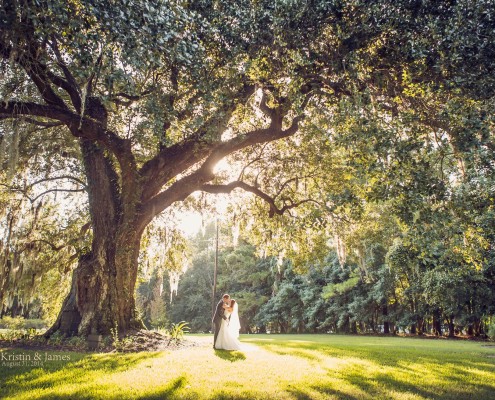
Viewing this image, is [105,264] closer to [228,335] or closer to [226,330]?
[226,330]

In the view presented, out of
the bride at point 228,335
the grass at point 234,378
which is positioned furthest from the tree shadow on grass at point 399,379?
the bride at point 228,335

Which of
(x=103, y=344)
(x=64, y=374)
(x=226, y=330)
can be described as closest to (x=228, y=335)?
(x=226, y=330)

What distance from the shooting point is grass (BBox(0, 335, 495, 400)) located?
16.1 feet

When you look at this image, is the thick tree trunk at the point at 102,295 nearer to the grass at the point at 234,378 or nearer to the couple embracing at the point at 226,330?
the grass at the point at 234,378

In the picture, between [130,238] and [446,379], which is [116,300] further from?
[446,379]

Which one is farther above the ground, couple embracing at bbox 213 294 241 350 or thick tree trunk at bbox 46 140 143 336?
thick tree trunk at bbox 46 140 143 336

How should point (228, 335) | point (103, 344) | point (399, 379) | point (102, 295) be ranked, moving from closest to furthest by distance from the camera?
1. point (399, 379)
2. point (103, 344)
3. point (102, 295)
4. point (228, 335)

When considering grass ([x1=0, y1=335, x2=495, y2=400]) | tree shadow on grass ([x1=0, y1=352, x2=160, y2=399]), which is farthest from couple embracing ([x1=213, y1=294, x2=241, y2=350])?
tree shadow on grass ([x1=0, y1=352, x2=160, y2=399])

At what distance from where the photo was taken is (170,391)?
16.1 ft

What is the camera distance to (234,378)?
5.90 meters

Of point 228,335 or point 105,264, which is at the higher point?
point 105,264

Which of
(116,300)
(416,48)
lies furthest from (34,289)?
(416,48)

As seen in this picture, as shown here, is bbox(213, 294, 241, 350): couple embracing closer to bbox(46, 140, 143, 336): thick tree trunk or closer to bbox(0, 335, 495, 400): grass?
bbox(0, 335, 495, 400): grass

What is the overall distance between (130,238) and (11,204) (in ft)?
16.6
